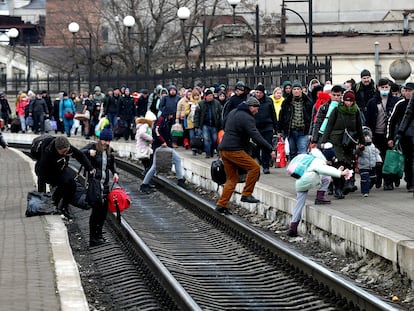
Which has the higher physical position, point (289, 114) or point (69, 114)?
point (289, 114)

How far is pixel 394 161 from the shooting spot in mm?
17641

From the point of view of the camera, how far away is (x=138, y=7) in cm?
6850

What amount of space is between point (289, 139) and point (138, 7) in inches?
1868

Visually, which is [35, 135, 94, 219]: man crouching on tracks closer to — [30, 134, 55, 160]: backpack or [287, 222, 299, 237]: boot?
[30, 134, 55, 160]: backpack

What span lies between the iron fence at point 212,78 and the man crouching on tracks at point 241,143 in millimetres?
9883

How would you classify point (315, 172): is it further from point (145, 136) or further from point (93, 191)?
point (145, 136)

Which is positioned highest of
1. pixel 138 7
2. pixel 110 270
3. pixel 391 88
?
pixel 138 7

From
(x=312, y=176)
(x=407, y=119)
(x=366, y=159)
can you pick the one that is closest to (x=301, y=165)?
(x=312, y=176)

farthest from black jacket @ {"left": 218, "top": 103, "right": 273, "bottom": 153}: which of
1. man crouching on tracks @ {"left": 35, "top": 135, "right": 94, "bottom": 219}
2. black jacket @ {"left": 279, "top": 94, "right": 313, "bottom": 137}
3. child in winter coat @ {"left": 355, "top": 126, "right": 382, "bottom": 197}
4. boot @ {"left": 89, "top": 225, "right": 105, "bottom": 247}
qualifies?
black jacket @ {"left": 279, "top": 94, "right": 313, "bottom": 137}

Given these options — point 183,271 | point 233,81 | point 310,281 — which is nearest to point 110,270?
point 183,271

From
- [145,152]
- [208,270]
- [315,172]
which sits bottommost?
[208,270]

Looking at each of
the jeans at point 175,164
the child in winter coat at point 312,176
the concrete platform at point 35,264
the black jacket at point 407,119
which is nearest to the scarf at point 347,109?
the black jacket at point 407,119

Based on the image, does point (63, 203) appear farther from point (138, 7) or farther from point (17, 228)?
point (138, 7)

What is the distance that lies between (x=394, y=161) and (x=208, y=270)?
14.7ft
